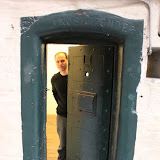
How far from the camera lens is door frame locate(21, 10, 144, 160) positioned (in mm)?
1062

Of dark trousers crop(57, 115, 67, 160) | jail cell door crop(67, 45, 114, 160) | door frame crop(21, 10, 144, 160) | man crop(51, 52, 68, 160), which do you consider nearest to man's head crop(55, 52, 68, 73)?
man crop(51, 52, 68, 160)

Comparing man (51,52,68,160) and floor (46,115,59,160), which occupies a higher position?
man (51,52,68,160)

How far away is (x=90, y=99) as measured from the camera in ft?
5.32

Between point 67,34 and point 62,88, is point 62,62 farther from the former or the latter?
point 67,34

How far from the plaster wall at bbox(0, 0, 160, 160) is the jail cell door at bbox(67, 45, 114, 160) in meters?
0.45

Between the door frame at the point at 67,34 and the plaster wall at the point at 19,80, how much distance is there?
0.12 ft

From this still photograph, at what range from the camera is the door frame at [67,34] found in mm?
1062

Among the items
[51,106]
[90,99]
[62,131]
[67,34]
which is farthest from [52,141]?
[67,34]

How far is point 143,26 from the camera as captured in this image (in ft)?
3.51

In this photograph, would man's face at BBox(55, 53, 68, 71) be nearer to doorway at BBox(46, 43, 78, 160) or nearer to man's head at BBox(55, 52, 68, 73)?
man's head at BBox(55, 52, 68, 73)

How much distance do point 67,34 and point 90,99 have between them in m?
0.69

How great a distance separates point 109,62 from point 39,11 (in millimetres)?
730

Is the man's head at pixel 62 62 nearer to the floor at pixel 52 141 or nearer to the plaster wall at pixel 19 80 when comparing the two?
the plaster wall at pixel 19 80

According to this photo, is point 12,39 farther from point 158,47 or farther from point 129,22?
point 158,47
